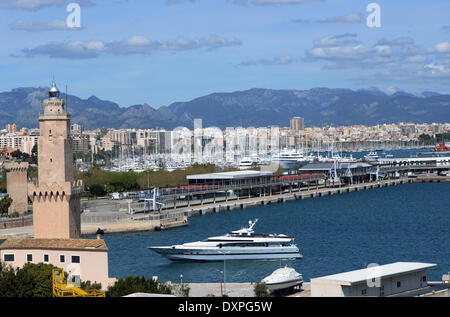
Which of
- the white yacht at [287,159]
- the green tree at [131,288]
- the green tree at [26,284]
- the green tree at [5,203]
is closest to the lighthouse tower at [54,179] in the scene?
the green tree at [26,284]

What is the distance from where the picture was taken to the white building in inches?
773

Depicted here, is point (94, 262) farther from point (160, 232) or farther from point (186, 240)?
point (160, 232)

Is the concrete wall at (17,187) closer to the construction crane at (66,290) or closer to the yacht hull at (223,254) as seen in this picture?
the yacht hull at (223,254)

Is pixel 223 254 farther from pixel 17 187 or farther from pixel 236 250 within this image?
pixel 17 187

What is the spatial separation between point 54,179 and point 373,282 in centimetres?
1167

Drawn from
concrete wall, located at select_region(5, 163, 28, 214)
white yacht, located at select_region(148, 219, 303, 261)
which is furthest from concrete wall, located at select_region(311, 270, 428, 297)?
concrete wall, located at select_region(5, 163, 28, 214)

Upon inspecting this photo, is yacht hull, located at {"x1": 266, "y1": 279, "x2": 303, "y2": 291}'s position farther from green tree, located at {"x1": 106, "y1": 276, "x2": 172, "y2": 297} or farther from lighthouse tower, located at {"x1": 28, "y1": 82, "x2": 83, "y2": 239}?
lighthouse tower, located at {"x1": 28, "y1": 82, "x2": 83, "y2": 239}

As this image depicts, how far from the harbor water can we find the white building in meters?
8.92

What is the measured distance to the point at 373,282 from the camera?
2022 centimetres

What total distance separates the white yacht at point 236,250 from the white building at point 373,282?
15958 mm

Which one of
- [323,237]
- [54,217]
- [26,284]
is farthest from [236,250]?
[26,284]

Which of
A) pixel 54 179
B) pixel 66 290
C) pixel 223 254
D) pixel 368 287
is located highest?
pixel 54 179

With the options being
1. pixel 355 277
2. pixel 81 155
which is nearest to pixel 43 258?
pixel 355 277

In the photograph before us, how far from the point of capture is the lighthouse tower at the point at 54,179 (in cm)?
2623
